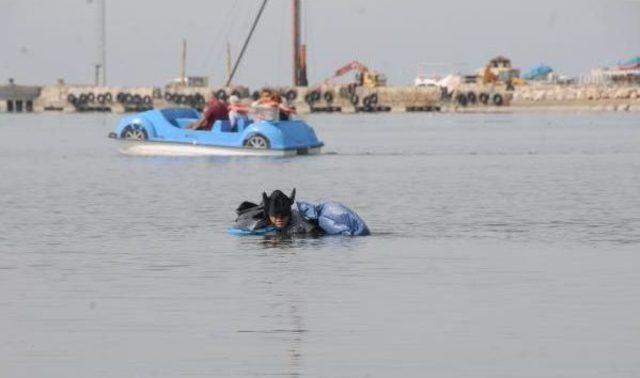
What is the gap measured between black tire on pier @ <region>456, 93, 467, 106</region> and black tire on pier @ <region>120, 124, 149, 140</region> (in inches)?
3085

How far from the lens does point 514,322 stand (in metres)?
13.7

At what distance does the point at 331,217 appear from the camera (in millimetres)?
20750

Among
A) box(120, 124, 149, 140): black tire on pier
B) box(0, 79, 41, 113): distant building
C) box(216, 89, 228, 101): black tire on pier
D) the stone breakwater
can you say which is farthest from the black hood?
box(0, 79, 41, 113): distant building

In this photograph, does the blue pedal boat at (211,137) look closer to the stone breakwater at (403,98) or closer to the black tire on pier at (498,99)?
the stone breakwater at (403,98)

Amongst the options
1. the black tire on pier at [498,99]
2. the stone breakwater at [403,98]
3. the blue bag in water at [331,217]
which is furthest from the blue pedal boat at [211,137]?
the black tire on pier at [498,99]

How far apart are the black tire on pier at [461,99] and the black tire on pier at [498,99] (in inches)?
84.6

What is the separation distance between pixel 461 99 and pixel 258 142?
80.0m

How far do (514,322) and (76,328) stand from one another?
329 cm

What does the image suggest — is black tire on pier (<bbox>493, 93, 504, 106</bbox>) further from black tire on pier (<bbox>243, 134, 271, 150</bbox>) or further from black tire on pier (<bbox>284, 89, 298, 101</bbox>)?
black tire on pier (<bbox>243, 134, 271, 150</bbox>)

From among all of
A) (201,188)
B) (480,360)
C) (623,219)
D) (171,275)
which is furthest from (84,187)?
(480,360)

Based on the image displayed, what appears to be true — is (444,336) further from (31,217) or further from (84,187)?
(84,187)

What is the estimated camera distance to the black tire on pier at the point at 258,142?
41.8m

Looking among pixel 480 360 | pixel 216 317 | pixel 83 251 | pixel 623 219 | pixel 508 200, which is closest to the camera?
pixel 480 360

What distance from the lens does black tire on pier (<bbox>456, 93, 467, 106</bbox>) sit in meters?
121
